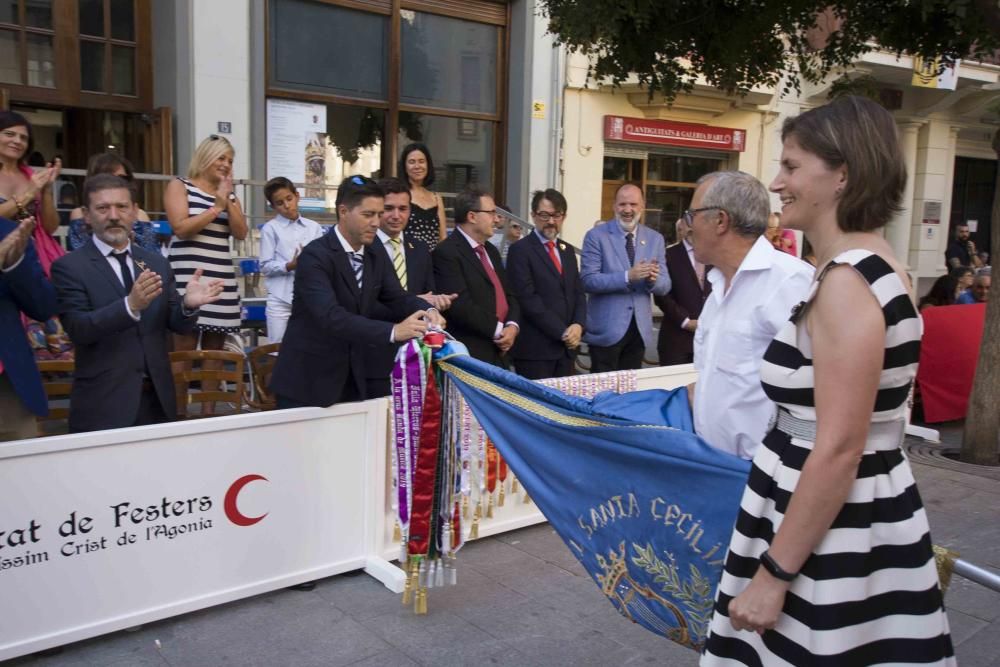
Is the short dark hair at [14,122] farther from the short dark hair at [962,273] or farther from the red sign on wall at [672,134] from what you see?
the red sign on wall at [672,134]

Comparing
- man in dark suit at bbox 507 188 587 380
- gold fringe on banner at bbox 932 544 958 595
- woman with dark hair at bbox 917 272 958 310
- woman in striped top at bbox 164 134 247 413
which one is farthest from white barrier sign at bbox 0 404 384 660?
woman with dark hair at bbox 917 272 958 310

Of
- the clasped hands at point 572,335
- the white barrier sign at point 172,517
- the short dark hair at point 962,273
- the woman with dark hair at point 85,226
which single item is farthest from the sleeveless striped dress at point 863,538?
the short dark hair at point 962,273

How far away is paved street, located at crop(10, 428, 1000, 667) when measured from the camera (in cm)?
343

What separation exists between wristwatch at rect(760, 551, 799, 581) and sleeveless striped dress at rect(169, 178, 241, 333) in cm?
450

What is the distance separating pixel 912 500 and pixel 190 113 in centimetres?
916

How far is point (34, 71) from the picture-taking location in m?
8.91

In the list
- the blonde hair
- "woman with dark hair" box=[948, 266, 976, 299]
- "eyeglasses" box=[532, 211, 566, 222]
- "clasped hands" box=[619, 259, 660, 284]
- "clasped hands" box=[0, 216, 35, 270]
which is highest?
the blonde hair

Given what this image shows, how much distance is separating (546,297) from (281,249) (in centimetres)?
213

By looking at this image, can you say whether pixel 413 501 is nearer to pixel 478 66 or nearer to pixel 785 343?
pixel 785 343

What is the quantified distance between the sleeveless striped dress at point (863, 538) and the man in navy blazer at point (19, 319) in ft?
10.3

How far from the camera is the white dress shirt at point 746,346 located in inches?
98.7

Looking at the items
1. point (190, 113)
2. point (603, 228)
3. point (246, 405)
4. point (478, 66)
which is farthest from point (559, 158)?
point (246, 405)

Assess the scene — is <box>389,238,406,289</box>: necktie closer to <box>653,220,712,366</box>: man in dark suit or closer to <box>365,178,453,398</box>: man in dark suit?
<box>365,178,453,398</box>: man in dark suit

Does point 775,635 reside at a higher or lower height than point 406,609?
higher
